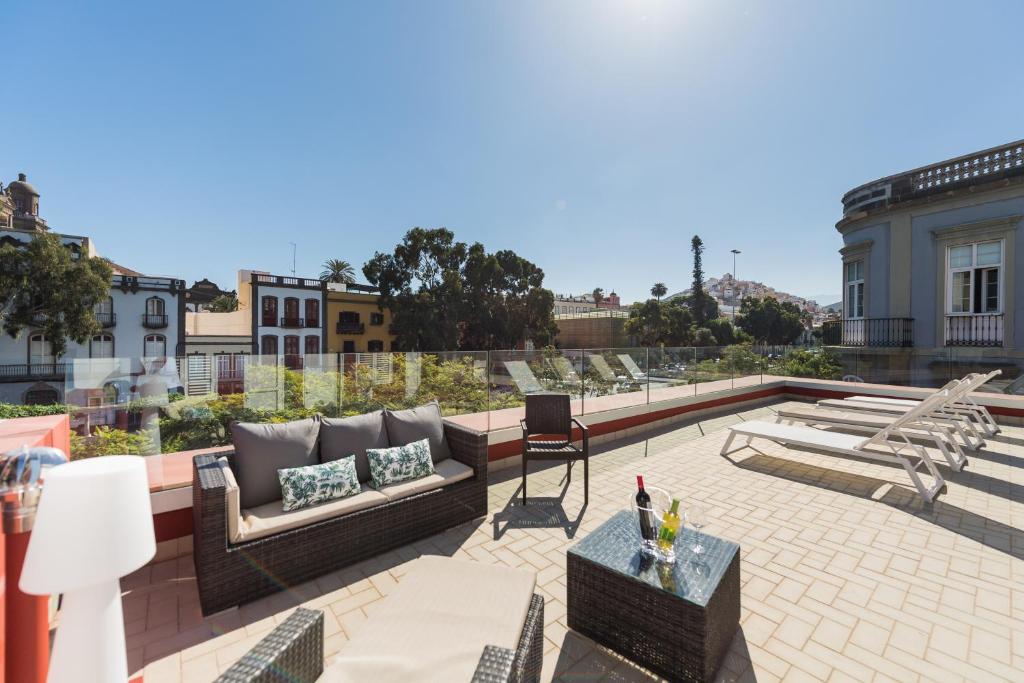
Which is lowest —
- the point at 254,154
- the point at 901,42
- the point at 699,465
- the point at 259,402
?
the point at 699,465

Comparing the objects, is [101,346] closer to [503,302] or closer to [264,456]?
[503,302]

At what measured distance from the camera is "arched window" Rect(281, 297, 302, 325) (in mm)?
25844

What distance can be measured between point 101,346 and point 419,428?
26793 mm

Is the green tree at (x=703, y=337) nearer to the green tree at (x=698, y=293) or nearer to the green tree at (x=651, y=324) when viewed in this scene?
the green tree at (x=651, y=324)

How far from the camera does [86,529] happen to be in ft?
3.15

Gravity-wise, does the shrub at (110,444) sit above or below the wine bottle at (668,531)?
above

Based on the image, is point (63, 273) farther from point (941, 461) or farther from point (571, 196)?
point (941, 461)

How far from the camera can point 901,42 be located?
6453mm

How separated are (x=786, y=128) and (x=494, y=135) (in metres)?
5.98

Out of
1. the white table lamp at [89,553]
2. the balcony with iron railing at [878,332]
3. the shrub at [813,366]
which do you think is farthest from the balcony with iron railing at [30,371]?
the balcony with iron railing at [878,332]

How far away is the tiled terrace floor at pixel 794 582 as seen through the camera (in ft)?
6.64

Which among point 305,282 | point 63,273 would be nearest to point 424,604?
point 63,273

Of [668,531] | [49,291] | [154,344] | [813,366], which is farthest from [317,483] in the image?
[154,344]

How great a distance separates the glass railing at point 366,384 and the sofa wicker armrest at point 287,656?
3.02 metres
